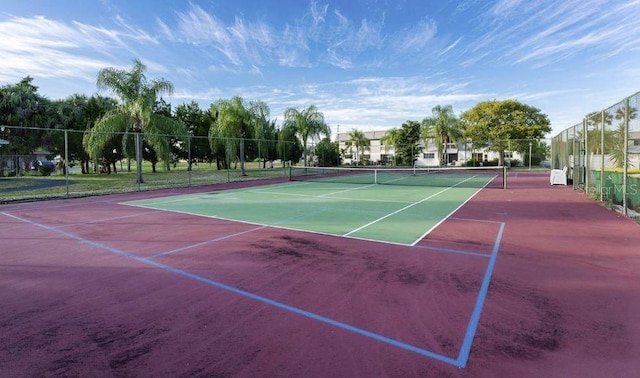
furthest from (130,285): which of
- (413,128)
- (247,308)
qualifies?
(413,128)

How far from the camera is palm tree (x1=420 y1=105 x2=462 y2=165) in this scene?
5162cm

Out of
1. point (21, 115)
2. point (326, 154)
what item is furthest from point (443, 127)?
point (21, 115)

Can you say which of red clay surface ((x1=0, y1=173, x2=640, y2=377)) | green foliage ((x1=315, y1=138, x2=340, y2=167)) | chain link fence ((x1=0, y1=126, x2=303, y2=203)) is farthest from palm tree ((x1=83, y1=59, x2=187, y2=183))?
green foliage ((x1=315, y1=138, x2=340, y2=167))

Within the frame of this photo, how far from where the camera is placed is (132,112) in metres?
22.8

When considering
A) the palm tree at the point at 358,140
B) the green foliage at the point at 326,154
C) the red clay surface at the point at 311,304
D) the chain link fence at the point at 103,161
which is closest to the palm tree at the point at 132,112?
the chain link fence at the point at 103,161

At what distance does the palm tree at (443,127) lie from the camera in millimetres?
51625

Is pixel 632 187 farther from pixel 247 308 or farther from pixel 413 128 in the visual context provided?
pixel 413 128

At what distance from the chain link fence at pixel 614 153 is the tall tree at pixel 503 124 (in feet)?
114

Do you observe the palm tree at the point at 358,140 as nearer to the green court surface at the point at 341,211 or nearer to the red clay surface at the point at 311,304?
the green court surface at the point at 341,211

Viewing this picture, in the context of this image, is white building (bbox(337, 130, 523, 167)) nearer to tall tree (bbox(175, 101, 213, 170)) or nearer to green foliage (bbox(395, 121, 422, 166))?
green foliage (bbox(395, 121, 422, 166))

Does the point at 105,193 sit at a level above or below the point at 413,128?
below

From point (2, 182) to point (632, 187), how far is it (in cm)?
2965

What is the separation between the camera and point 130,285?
515cm

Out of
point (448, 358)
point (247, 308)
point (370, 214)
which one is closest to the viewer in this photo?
point (448, 358)
